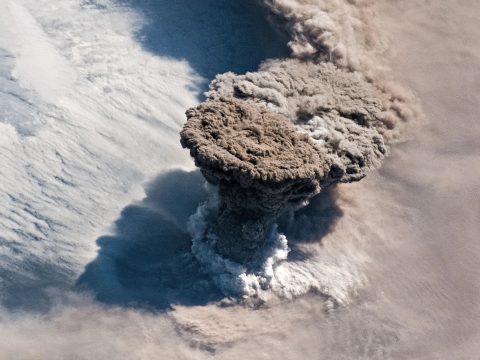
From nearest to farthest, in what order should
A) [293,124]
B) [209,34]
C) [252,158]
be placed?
[252,158], [293,124], [209,34]

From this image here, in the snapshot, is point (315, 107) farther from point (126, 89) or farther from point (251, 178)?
point (126, 89)

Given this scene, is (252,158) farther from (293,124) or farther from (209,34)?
(209,34)

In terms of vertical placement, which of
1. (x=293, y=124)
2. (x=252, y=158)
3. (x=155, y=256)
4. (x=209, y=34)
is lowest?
(x=155, y=256)

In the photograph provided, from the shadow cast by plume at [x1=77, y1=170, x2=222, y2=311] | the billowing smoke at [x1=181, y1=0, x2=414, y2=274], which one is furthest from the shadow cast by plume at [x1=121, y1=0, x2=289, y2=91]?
the shadow cast by plume at [x1=77, y1=170, x2=222, y2=311]

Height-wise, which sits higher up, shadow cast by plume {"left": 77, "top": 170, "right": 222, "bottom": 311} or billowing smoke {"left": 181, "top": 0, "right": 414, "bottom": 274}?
billowing smoke {"left": 181, "top": 0, "right": 414, "bottom": 274}

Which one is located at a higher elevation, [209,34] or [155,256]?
[209,34]

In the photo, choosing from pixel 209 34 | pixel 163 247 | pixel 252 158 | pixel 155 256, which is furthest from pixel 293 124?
pixel 209 34

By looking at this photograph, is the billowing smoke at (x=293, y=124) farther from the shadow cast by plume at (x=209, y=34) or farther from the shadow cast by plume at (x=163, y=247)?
the shadow cast by plume at (x=163, y=247)

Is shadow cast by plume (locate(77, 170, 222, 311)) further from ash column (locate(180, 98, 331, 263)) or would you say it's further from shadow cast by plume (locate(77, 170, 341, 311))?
ash column (locate(180, 98, 331, 263))

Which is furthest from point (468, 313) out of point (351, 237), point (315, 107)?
point (315, 107)
